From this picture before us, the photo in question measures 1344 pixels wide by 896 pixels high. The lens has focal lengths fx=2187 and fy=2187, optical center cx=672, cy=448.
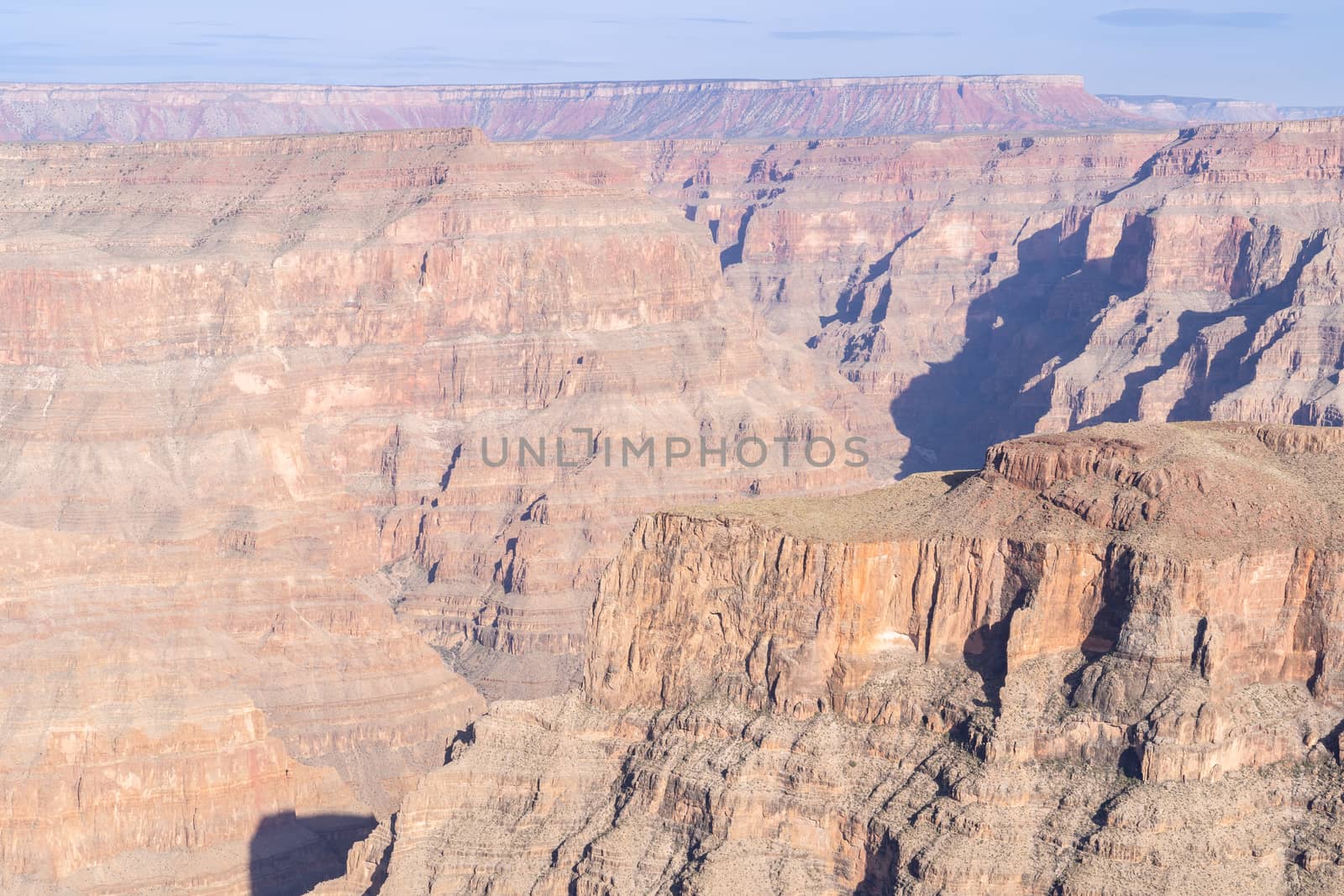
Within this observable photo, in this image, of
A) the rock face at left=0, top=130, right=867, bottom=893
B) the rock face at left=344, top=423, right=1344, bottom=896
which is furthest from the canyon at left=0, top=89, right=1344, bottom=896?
the rock face at left=0, top=130, right=867, bottom=893

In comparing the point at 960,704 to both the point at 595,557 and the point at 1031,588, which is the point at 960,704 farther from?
the point at 595,557

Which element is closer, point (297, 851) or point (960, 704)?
point (960, 704)

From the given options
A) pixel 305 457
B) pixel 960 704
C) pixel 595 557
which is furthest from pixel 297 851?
pixel 305 457

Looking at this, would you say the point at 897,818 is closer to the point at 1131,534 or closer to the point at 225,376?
the point at 1131,534

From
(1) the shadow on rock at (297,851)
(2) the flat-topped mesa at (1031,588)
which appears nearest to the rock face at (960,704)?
(2) the flat-topped mesa at (1031,588)

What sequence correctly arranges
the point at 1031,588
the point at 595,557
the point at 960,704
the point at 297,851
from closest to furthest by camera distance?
the point at 960,704, the point at 1031,588, the point at 297,851, the point at 595,557
